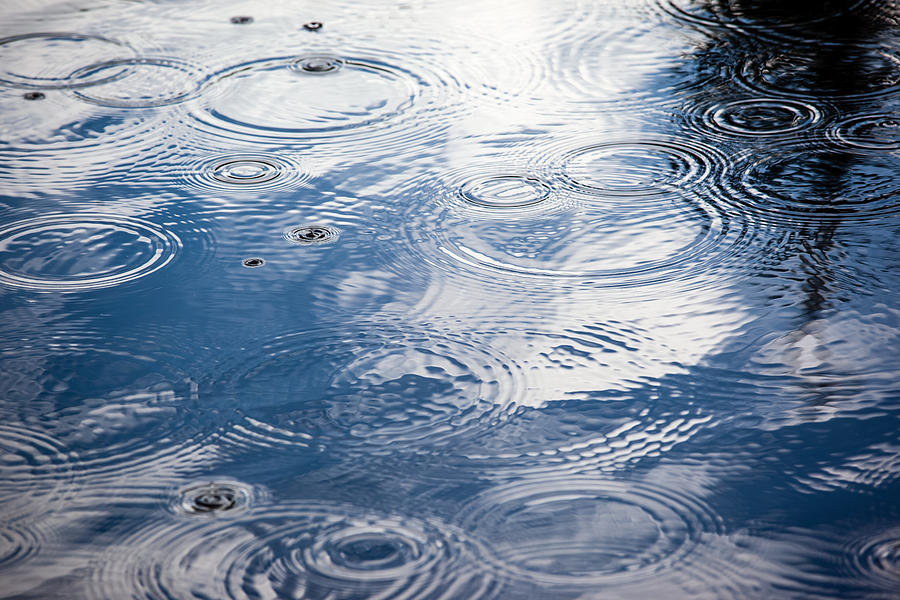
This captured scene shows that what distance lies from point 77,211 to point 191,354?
1.71 ft

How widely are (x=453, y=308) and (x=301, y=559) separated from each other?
0.54 metres

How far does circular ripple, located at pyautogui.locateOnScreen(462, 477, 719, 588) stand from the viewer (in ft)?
3.46

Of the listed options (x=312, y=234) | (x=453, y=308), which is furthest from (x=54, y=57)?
(x=453, y=308)

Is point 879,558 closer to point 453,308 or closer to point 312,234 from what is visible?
point 453,308

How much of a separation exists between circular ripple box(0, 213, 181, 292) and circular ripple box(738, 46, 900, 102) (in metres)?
1.37

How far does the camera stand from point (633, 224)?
5.42ft

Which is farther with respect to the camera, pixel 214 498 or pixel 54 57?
pixel 54 57

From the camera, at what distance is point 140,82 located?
2146 mm

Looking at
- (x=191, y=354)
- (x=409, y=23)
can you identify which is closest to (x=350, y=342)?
(x=191, y=354)

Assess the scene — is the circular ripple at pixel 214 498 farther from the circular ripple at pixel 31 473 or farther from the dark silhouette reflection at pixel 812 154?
the dark silhouette reflection at pixel 812 154

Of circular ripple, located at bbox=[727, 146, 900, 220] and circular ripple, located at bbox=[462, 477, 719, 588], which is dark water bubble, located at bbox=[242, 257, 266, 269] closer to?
circular ripple, located at bbox=[462, 477, 719, 588]

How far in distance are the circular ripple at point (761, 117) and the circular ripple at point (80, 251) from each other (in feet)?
3.82

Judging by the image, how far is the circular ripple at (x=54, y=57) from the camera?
2139 mm

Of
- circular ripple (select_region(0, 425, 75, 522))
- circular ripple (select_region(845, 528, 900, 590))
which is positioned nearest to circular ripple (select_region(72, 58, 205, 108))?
circular ripple (select_region(0, 425, 75, 522))
